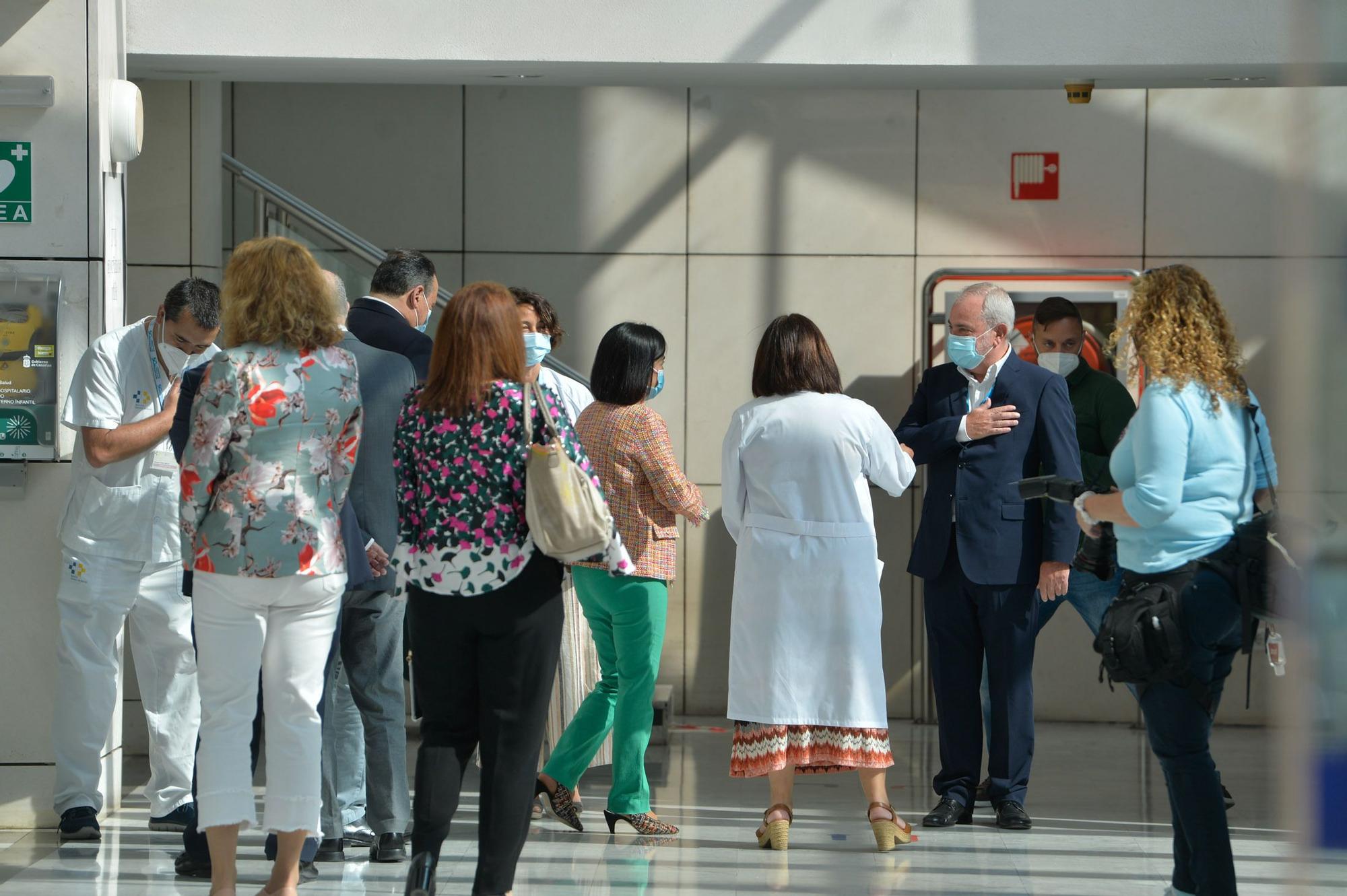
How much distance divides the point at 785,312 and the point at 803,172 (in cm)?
69

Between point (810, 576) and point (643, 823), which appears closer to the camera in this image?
point (810, 576)

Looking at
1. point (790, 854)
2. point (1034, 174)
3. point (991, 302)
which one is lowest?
point (790, 854)

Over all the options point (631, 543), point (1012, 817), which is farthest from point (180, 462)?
point (1012, 817)

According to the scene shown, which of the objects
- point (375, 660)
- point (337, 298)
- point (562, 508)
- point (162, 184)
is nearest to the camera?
point (562, 508)

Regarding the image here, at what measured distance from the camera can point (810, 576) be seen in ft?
16.3

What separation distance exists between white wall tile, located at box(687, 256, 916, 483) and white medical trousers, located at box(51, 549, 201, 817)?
3149mm

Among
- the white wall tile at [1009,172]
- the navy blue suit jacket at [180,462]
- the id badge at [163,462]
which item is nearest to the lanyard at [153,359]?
the id badge at [163,462]

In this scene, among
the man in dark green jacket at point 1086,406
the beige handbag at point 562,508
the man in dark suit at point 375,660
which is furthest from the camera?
the man in dark green jacket at point 1086,406

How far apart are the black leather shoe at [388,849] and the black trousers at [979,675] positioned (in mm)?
1902

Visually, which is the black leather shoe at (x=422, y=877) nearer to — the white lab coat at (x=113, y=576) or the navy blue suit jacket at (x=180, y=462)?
the navy blue suit jacket at (x=180, y=462)

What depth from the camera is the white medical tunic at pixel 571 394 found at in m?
5.51

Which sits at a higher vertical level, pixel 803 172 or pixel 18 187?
pixel 803 172

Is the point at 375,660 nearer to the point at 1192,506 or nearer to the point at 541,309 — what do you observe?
the point at 541,309

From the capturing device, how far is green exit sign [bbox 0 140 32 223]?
522cm
